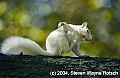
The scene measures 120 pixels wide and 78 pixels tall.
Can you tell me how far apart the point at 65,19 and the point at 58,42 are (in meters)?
0.21

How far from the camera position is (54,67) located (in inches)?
84.3

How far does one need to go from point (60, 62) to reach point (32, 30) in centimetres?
44

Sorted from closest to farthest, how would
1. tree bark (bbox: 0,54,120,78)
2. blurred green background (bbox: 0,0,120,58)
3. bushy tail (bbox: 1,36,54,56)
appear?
tree bark (bbox: 0,54,120,78) < bushy tail (bbox: 1,36,54,56) < blurred green background (bbox: 0,0,120,58)

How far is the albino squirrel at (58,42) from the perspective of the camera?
229cm

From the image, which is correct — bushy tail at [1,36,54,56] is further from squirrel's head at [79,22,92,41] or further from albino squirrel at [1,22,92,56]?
squirrel's head at [79,22,92,41]

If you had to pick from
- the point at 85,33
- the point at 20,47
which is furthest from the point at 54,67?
the point at 85,33

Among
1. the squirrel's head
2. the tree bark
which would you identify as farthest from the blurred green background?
the tree bark

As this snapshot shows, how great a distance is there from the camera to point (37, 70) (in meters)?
2.04

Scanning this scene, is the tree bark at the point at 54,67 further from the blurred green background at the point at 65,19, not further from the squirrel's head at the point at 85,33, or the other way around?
the blurred green background at the point at 65,19

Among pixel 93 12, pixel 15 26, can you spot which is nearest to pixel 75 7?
pixel 93 12

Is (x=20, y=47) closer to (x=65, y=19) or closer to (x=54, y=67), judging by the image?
(x=54, y=67)

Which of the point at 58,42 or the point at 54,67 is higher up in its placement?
the point at 58,42

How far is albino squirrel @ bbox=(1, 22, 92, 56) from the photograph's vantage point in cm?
229

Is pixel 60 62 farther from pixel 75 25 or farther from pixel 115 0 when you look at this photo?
pixel 115 0
